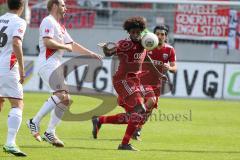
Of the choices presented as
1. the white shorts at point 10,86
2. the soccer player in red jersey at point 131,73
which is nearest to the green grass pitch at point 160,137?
the soccer player in red jersey at point 131,73

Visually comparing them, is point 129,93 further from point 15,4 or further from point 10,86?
point 15,4

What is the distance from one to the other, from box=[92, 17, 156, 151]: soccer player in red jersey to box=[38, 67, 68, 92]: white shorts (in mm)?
848

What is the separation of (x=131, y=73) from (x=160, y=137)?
6.57ft

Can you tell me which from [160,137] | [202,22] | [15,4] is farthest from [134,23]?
[202,22]

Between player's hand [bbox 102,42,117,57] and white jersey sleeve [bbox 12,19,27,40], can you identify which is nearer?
white jersey sleeve [bbox 12,19,27,40]

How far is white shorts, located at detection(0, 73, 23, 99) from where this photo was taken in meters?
9.73

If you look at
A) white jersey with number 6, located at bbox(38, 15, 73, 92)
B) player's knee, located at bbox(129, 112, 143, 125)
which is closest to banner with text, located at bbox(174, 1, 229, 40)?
white jersey with number 6, located at bbox(38, 15, 73, 92)

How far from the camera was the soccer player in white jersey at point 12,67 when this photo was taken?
962 cm

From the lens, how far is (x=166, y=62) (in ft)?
44.9

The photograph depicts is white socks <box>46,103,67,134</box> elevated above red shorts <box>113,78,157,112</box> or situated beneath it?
situated beneath

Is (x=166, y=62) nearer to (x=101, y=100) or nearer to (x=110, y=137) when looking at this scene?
(x=110, y=137)

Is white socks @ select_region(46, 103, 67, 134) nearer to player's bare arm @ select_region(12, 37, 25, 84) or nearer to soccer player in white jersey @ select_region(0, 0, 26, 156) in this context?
soccer player in white jersey @ select_region(0, 0, 26, 156)

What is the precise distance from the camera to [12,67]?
9812 mm

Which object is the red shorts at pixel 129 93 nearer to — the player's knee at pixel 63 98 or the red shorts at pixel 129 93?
the red shorts at pixel 129 93
